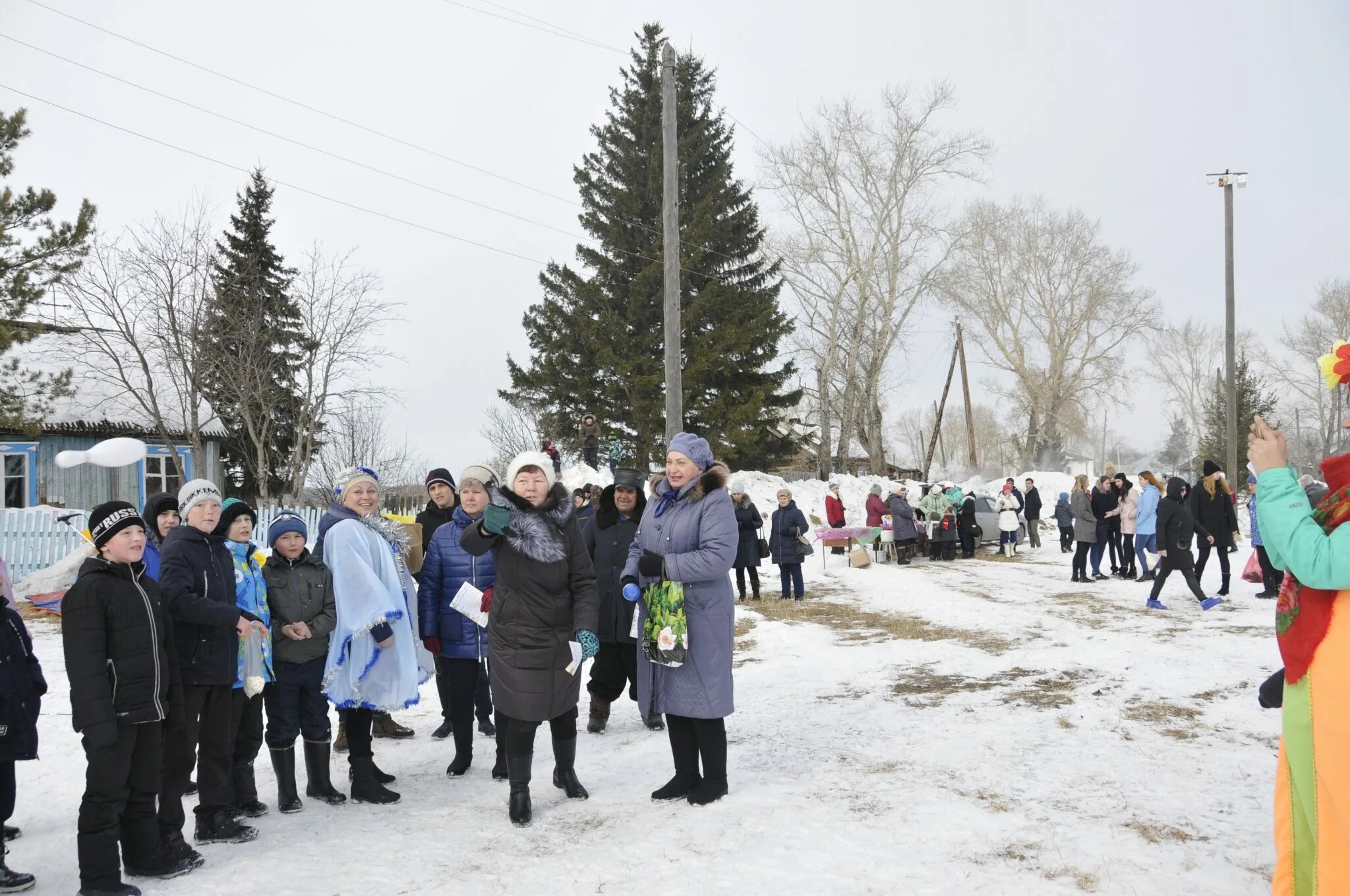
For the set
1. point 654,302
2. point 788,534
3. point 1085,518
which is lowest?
point 788,534

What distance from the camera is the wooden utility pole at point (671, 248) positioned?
1328cm

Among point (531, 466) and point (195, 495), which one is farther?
point (531, 466)

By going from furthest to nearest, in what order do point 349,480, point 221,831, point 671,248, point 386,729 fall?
1. point 671,248
2. point 386,729
3. point 349,480
4. point 221,831

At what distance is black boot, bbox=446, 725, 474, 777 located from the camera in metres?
5.66

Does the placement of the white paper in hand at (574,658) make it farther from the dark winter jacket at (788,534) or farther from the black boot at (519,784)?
the dark winter jacket at (788,534)

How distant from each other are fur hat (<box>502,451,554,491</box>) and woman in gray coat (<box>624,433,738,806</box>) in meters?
0.60

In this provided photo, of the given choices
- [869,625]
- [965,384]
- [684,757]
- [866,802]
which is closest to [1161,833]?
[866,802]

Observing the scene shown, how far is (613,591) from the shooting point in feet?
21.6

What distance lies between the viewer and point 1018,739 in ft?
19.2

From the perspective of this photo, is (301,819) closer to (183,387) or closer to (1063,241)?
(183,387)

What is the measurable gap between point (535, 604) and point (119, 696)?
1887 mm

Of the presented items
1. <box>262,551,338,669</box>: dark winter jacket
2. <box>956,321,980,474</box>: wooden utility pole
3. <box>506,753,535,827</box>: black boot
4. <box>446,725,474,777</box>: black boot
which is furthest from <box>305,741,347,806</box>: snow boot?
<box>956,321,980,474</box>: wooden utility pole

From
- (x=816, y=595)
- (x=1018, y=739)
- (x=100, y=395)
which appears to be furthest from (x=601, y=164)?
(x=1018, y=739)

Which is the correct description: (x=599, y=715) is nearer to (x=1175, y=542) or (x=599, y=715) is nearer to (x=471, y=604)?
(x=471, y=604)
